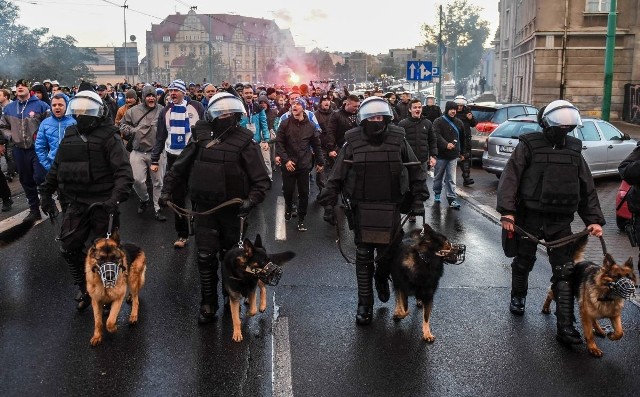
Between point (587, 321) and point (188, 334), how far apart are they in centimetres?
324

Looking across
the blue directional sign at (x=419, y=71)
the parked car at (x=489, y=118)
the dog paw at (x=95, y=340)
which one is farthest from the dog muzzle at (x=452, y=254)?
the blue directional sign at (x=419, y=71)

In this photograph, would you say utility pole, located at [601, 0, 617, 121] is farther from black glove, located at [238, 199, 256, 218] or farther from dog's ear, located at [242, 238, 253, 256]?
dog's ear, located at [242, 238, 253, 256]

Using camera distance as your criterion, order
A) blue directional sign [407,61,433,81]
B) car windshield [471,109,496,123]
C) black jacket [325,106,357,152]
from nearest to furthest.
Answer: black jacket [325,106,357,152]
car windshield [471,109,496,123]
blue directional sign [407,61,433,81]

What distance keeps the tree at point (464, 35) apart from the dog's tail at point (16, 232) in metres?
80.6

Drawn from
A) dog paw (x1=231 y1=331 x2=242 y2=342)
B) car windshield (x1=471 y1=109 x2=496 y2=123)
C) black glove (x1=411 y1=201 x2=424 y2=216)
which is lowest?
dog paw (x1=231 y1=331 x2=242 y2=342)

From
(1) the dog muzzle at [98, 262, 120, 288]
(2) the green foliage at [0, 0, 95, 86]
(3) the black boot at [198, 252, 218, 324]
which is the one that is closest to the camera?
(1) the dog muzzle at [98, 262, 120, 288]

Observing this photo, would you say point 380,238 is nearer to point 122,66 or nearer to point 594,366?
point 594,366

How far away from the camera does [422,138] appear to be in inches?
410

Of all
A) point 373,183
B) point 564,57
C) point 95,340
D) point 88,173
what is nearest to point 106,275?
point 95,340

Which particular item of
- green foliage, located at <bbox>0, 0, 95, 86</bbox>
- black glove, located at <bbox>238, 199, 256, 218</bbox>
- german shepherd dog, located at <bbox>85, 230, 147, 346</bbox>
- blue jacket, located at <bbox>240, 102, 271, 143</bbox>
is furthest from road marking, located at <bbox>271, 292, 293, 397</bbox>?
green foliage, located at <bbox>0, 0, 95, 86</bbox>

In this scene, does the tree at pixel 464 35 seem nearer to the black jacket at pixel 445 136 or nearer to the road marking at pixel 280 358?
the black jacket at pixel 445 136

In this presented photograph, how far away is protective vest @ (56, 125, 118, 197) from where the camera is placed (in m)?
5.67

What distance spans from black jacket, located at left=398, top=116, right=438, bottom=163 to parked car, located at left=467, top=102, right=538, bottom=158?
278 inches

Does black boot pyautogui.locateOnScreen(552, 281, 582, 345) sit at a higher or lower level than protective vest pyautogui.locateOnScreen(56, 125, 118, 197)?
lower
